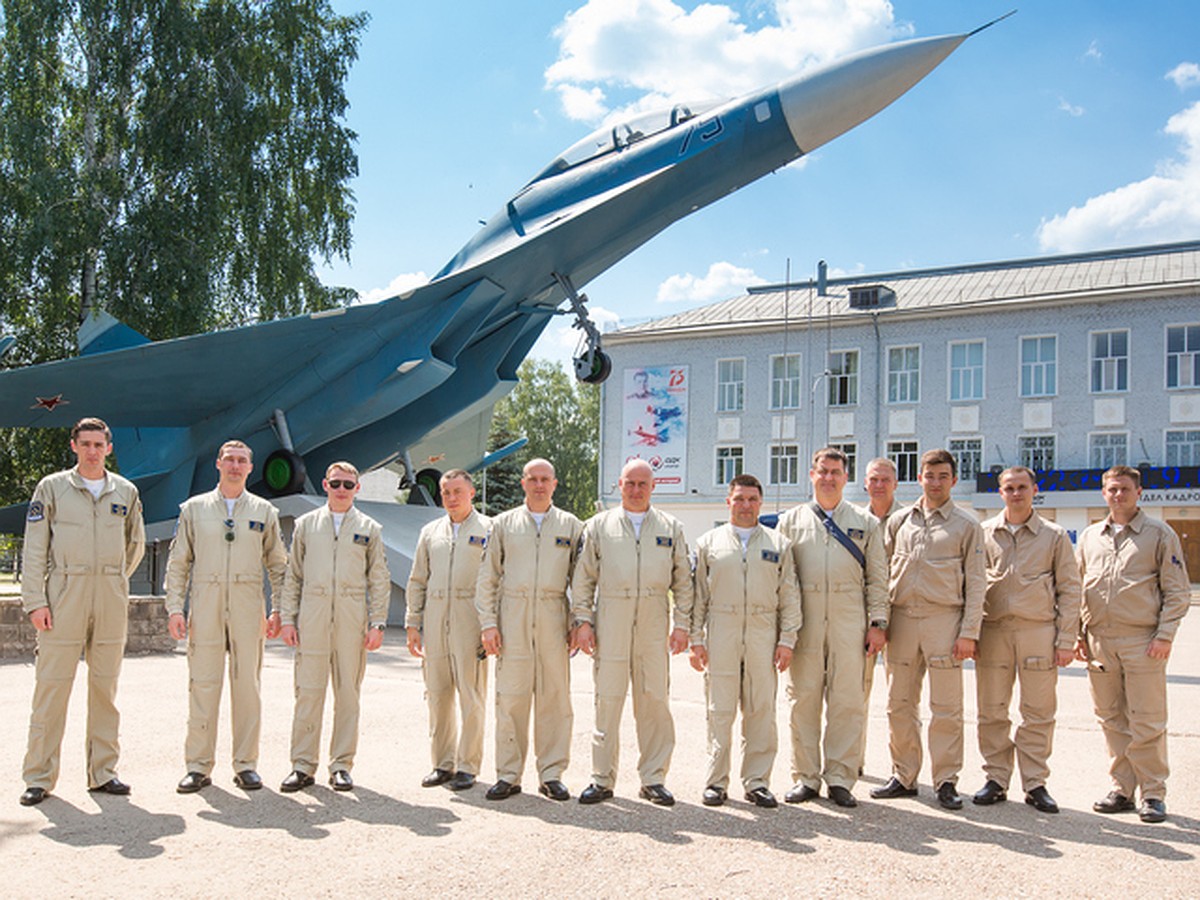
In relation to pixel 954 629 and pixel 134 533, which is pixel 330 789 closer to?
pixel 134 533

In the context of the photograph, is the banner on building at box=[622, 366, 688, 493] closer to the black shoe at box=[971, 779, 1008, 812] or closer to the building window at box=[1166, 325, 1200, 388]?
the building window at box=[1166, 325, 1200, 388]

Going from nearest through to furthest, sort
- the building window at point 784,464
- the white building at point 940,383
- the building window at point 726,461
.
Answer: the white building at point 940,383 → the building window at point 784,464 → the building window at point 726,461

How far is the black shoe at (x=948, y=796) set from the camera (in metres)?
4.75

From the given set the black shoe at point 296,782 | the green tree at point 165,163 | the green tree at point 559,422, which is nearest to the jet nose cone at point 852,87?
the black shoe at point 296,782

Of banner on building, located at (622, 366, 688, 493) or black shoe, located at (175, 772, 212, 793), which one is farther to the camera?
banner on building, located at (622, 366, 688, 493)

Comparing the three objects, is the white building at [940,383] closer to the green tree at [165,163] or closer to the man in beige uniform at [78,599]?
the green tree at [165,163]

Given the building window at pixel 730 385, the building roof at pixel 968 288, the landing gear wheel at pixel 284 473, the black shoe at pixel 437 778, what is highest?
the building roof at pixel 968 288

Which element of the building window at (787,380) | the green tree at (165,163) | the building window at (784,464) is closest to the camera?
the green tree at (165,163)

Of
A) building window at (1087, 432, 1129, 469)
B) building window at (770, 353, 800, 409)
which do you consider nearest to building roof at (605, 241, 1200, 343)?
building window at (770, 353, 800, 409)

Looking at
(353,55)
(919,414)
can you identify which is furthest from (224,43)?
(919,414)

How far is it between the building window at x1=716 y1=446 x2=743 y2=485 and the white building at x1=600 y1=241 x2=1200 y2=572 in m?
0.06

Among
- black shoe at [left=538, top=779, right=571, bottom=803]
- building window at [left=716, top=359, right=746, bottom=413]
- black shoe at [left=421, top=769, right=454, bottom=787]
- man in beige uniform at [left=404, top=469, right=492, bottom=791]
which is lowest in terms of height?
black shoe at [left=421, top=769, right=454, bottom=787]

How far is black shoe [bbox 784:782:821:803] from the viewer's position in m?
4.82

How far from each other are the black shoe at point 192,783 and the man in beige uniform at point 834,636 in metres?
2.78
